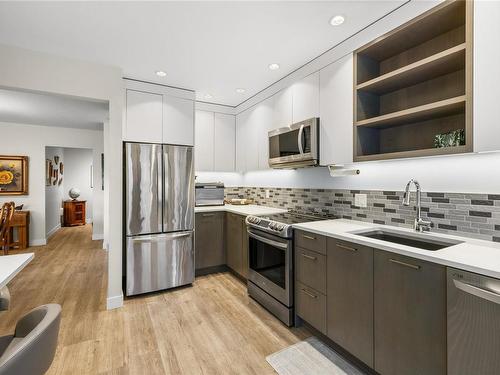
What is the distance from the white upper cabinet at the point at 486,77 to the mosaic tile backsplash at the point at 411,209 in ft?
1.47

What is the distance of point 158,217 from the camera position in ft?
9.77

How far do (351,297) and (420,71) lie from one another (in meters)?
1.67

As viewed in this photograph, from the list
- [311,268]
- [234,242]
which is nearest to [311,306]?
[311,268]

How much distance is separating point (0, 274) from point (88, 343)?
127cm

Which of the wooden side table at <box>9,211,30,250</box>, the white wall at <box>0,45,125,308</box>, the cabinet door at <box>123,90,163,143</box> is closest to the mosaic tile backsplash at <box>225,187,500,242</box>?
the cabinet door at <box>123,90,163,143</box>

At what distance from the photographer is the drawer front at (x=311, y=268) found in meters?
1.98

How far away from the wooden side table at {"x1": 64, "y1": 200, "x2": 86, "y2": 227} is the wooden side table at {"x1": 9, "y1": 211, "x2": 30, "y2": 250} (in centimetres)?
245

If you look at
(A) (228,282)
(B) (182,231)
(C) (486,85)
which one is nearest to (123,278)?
(B) (182,231)

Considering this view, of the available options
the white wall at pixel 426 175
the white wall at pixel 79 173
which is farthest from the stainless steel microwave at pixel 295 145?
the white wall at pixel 79 173

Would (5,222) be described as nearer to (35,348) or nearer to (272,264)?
(272,264)

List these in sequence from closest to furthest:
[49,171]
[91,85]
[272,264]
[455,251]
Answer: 1. [455,251]
2. [272,264]
3. [91,85]
4. [49,171]

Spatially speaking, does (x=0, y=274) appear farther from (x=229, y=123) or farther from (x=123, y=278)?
(x=229, y=123)

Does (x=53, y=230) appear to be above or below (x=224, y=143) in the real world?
below

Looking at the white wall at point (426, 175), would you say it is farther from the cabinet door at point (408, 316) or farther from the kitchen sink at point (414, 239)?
the cabinet door at point (408, 316)
